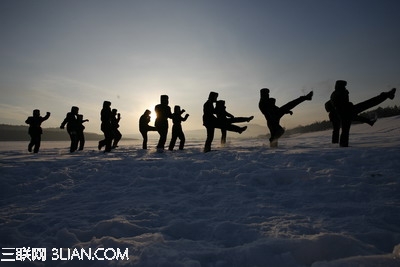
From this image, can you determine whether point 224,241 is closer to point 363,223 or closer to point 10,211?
point 363,223

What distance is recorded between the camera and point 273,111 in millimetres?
9734

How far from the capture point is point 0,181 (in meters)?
5.50

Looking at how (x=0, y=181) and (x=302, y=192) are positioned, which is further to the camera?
(x=0, y=181)

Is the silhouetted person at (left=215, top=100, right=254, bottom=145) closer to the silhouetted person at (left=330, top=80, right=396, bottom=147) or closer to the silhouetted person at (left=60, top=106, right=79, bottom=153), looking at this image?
the silhouetted person at (left=330, top=80, right=396, bottom=147)

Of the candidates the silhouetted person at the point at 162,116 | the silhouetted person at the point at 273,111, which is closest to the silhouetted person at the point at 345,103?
the silhouetted person at the point at 273,111

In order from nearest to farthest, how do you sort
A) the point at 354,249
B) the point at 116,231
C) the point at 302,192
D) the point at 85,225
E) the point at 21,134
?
the point at 354,249
the point at 116,231
the point at 85,225
the point at 302,192
the point at 21,134

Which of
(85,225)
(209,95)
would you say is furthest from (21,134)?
(85,225)

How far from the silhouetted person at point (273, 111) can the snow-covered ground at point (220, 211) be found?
3146mm

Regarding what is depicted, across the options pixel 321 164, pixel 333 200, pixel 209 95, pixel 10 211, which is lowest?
pixel 10 211

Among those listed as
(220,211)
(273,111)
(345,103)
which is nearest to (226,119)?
(273,111)

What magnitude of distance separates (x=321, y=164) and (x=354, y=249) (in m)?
3.28

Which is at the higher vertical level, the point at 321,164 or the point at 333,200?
the point at 321,164

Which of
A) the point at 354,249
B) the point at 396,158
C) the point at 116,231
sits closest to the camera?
the point at 354,249

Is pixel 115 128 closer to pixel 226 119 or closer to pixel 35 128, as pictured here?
pixel 35 128
